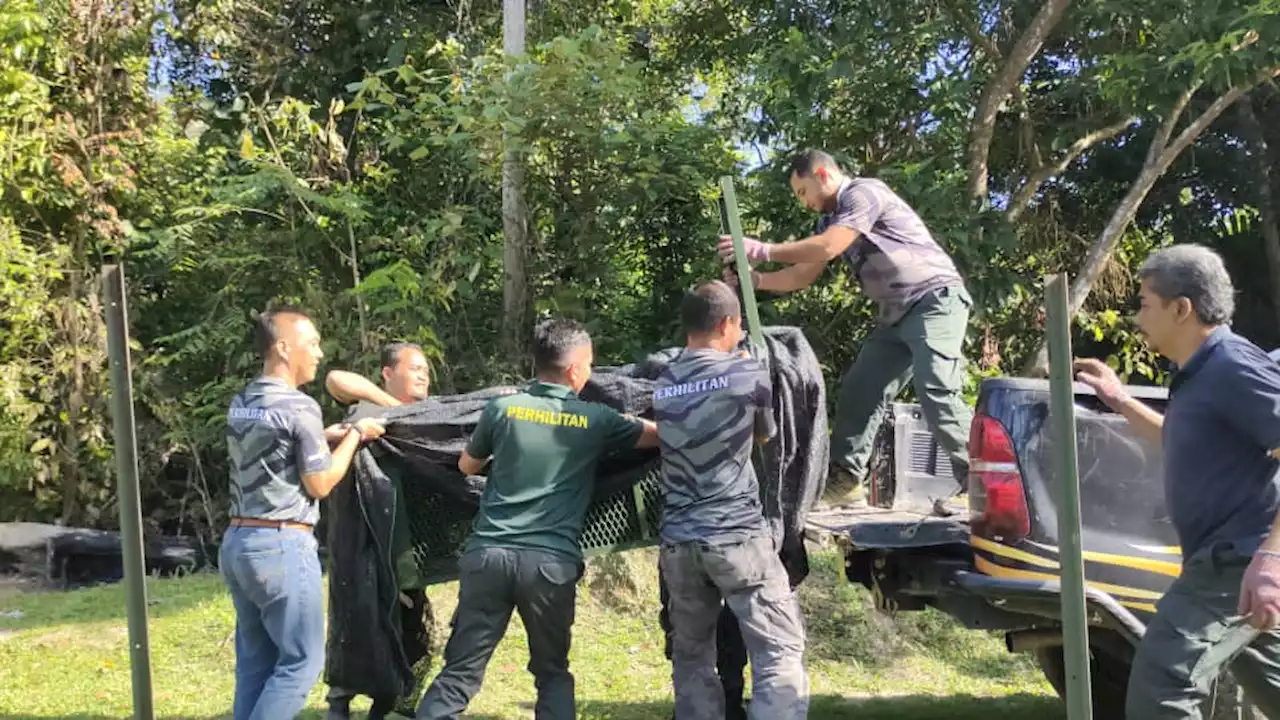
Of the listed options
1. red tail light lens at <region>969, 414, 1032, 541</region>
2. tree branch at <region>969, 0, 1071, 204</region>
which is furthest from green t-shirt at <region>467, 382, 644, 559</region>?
tree branch at <region>969, 0, 1071, 204</region>

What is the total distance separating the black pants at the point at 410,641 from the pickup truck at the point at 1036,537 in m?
1.77

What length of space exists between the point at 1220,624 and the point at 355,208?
20.8 ft

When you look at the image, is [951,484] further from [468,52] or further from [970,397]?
[468,52]

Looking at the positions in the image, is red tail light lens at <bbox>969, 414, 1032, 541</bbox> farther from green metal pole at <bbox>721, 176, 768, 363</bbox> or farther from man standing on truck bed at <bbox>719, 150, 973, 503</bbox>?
green metal pole at <bbox>721, 176, 768, 363</bbox>

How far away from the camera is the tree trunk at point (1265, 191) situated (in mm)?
10633

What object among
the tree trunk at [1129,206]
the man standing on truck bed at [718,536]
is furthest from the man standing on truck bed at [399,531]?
the tree trunk at [1129,206]

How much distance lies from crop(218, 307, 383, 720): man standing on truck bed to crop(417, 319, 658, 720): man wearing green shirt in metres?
0.46

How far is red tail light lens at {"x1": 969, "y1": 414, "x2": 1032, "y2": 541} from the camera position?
3889 mm

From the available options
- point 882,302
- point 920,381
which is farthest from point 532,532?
point 882,302

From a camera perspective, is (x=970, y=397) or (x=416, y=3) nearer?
(x=970, y=397)

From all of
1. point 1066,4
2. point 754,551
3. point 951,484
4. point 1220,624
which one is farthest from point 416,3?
point 1220,624

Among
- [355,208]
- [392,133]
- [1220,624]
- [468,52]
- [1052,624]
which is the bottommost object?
[1052,624]

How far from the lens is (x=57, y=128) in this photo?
957 cm

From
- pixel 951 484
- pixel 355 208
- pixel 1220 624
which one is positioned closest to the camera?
pixel 1220 624
